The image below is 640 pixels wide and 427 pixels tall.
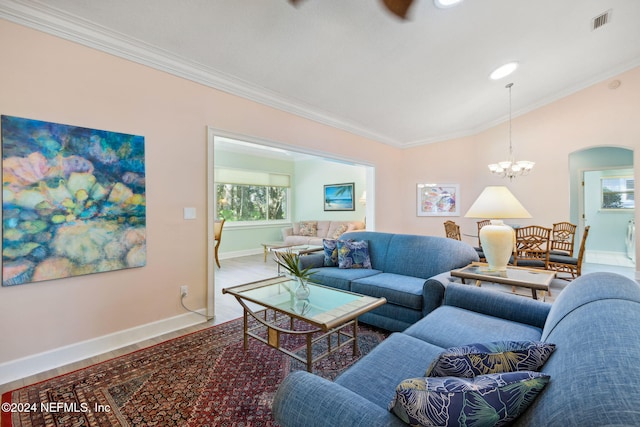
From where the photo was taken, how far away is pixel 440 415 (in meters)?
0.77

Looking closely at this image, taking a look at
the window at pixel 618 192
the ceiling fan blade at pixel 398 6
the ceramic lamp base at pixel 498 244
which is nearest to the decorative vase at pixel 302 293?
the ceramic lamp base at pixel 498 244

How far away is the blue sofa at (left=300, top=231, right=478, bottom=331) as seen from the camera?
101 inches

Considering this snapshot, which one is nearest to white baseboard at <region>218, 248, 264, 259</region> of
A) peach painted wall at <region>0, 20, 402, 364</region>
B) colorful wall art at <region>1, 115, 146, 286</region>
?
peach painted wall at <region>0, 20, 402, 364</region>

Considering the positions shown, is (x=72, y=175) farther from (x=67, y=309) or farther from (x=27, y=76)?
(x=67, y=309)

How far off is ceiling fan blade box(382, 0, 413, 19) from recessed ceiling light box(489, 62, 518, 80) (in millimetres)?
3622

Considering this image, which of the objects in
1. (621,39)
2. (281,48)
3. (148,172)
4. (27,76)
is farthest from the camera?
(621,39)

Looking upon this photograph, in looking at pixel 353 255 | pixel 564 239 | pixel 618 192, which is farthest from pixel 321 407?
pixel 618 192

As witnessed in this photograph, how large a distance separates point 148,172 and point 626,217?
9.55 metres

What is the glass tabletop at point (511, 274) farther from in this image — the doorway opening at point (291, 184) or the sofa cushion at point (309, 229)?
the sofa cushion at point (309, 229)

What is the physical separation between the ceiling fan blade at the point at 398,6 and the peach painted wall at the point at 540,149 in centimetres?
568

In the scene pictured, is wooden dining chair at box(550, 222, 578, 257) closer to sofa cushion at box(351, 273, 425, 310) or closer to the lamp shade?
the lamp shade

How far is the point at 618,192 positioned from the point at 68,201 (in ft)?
32.8

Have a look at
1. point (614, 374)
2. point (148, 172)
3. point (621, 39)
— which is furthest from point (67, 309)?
point (621, 39)

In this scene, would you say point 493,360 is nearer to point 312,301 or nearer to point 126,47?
point 312,301
